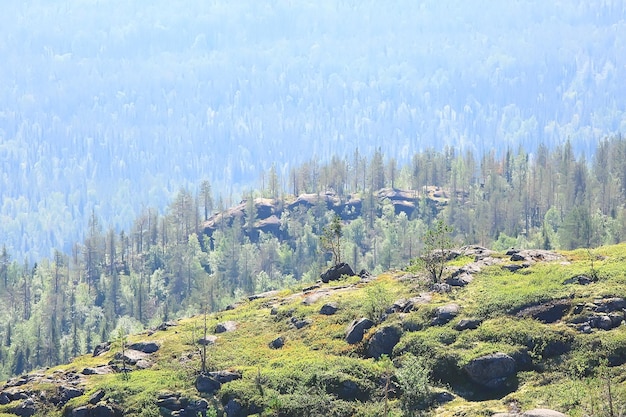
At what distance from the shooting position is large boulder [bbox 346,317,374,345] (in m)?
83.3

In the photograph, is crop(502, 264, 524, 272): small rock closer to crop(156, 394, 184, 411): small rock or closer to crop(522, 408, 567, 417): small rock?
crop(522, 408, 567, 417): small rock

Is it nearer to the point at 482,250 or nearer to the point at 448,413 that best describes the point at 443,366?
the point at 448,413

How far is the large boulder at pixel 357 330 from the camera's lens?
8331cm

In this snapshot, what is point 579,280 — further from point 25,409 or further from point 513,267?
point 25,409

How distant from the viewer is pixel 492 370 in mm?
71500

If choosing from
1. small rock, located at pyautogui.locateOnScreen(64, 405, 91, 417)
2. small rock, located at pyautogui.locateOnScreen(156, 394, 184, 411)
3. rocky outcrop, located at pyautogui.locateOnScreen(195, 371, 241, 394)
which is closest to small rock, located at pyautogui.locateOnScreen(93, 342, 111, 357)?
small rock, located at pyautogui.locateOnScreen(64, 405, 91, 417)

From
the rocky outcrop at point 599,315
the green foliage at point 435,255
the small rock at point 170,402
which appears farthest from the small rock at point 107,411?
the rocky outcrop at point 599,315

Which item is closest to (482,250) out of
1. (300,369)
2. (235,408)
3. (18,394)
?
(300,369)

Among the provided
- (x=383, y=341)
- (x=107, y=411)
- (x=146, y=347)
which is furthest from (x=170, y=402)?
(x=383, y=341)

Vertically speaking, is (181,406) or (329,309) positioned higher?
(329,309)

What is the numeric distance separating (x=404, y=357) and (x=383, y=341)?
433 cm

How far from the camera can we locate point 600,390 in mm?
64312

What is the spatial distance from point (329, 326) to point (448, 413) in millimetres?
23047

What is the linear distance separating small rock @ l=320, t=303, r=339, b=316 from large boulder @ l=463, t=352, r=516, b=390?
2281cm
